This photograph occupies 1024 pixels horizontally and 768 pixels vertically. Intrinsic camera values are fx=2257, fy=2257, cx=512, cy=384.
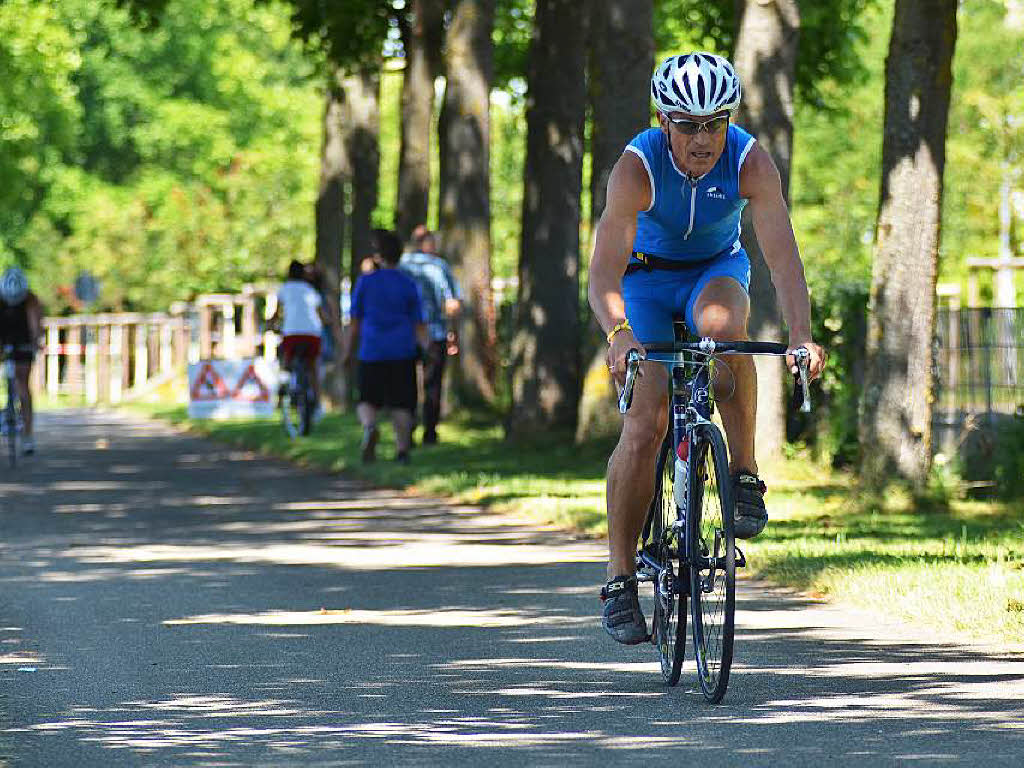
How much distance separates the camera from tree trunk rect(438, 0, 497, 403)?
24.7m

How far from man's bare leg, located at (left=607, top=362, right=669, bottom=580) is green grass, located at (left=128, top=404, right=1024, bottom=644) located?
68.0 inches

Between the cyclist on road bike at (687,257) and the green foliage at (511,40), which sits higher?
the green foliage at (511,40)

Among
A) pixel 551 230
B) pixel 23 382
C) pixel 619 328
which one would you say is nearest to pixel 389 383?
pixel 551 230

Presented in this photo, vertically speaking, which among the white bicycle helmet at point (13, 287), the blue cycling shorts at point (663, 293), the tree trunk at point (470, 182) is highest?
the tree trunk at point (470, 182)

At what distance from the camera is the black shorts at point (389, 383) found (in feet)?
64.6

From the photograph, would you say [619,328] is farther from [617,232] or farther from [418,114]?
[418,114]

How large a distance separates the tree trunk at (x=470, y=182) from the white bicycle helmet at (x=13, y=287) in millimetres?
5443

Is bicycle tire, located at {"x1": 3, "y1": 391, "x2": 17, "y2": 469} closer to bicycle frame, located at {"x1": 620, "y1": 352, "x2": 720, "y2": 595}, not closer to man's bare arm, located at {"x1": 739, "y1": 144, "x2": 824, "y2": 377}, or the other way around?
bicycle frame, located at {"x1": 620, "y1": 352, "x2": 720, "y2": 595}

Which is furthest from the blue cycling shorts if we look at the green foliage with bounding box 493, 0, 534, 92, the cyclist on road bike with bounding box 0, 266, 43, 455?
the green foliage with bounding box 493, 0, 534, 92

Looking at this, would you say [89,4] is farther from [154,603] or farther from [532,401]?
[154,603]

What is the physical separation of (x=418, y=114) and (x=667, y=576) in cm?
2046

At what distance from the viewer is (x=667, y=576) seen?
773 centimetres

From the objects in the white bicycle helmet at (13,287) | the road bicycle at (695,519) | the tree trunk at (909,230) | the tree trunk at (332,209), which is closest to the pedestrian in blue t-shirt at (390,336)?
the white bicycle helmet at (13,287)

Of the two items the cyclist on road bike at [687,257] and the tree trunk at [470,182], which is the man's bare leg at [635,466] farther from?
the tree trunk at [470,182]
